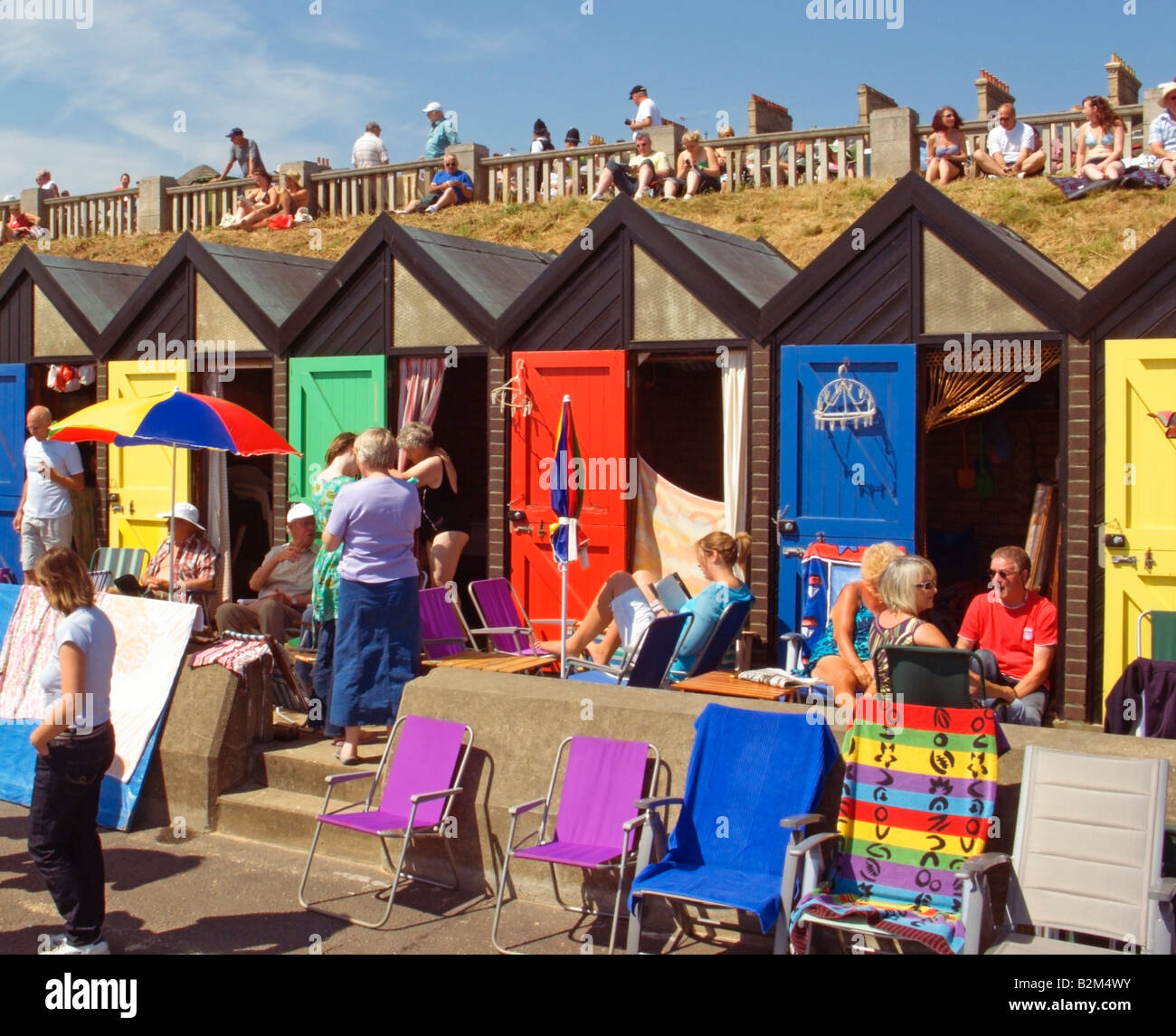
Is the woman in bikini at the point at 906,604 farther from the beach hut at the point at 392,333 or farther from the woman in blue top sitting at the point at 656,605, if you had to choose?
the beach hut at the point at 392,333

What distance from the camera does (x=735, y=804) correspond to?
506cm

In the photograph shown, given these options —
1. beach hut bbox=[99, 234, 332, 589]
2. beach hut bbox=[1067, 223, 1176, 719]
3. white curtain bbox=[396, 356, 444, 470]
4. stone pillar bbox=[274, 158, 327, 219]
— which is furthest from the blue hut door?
stone pillar bbox=[274, 158, 327, 219]

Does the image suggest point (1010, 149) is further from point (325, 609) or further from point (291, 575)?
point (325, 609)

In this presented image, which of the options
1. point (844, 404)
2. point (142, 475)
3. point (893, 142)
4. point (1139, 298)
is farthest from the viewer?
point (893, 142)

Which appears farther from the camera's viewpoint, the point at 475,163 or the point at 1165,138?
the point at 475,163

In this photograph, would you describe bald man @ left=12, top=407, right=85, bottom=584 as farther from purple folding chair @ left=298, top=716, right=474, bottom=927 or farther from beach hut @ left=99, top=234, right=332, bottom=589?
purple folding chair @ left=298, top=716, right=474, bottom=927

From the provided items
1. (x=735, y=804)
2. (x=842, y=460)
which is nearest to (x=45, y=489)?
(x=842, y=460)

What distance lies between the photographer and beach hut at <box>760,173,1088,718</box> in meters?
7.80

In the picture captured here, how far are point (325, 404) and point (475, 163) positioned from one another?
27.9ft

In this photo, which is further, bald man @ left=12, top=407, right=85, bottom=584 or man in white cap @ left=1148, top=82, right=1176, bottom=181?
man in white cap @ left=1148, top=82, right=1176, bottom=181

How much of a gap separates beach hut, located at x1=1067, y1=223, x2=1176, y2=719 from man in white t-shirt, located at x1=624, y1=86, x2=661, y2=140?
10.7m

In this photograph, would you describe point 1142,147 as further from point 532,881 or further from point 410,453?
point 532,881

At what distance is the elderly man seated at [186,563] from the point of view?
8.53 m

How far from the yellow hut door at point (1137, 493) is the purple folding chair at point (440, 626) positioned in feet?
12.5
